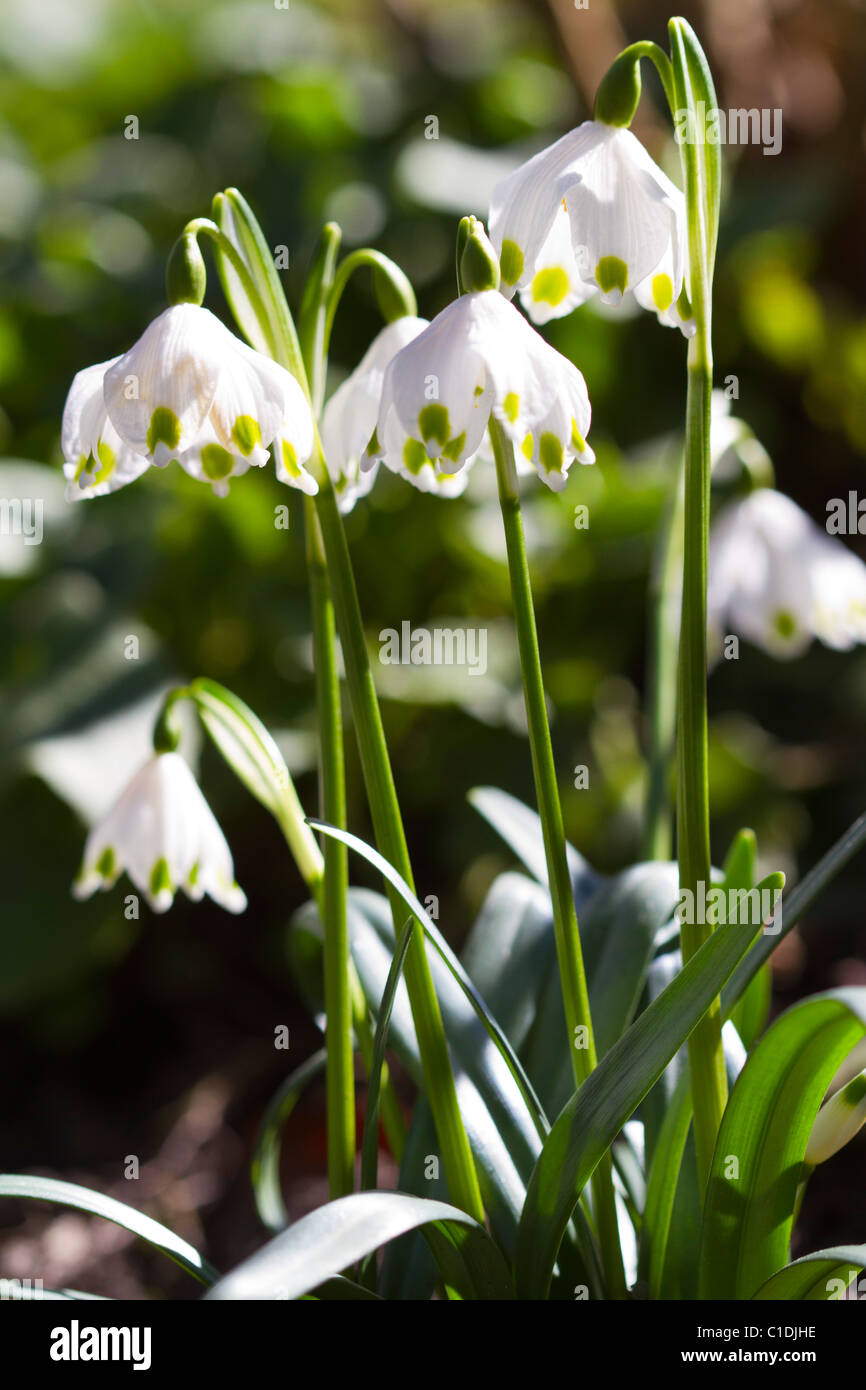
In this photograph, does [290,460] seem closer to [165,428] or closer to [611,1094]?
[165,428]

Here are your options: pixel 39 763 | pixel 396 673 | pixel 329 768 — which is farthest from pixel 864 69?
pixel 329 768

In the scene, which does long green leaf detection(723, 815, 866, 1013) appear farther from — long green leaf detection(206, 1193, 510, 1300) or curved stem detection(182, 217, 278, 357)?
curved stem detection(182, 217, 278, 357)

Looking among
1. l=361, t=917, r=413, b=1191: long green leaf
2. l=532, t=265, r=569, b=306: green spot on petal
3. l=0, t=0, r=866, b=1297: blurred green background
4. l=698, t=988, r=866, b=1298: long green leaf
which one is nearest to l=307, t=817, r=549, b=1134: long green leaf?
l=361, t=917, r=413, b=1191: long green leaf

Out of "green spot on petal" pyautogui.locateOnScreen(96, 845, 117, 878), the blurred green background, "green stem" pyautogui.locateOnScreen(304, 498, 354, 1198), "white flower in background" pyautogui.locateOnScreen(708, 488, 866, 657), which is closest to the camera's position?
"green stem" pyautogui.locateOnScreen(304, 498, 354, 1198)

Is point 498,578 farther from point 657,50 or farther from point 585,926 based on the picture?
point 657,50

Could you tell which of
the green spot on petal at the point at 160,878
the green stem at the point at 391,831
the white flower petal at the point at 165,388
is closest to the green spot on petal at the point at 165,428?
the white flower petal at the point at 165,388

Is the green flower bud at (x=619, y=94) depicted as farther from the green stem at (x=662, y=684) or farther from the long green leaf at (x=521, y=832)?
the long green leaf at (x=521, y=832)
